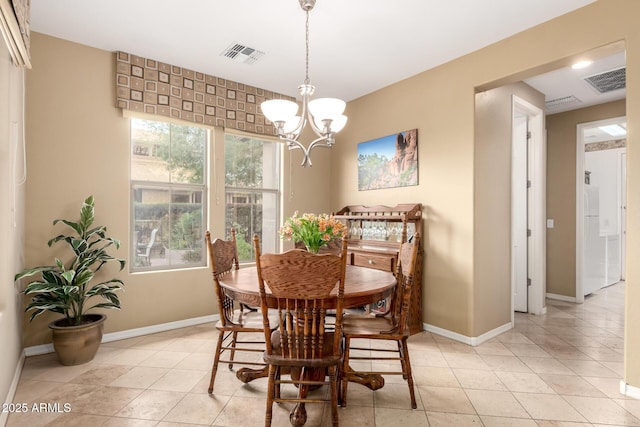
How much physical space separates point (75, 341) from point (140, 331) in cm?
75

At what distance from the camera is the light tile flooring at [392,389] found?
1.96 meters

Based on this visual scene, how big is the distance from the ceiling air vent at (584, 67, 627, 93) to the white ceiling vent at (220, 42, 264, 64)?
357cm

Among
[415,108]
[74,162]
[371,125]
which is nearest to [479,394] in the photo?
[415,108]

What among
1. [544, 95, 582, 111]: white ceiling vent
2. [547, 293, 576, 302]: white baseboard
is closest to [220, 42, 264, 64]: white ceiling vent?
[544, 95, 582, 111]: white ceiling vent

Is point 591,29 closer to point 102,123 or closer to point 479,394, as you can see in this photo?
point 479,394

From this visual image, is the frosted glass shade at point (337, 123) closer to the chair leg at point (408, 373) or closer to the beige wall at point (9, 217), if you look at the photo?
the chair leg at point (408, 373)

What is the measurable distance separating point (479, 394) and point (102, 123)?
3889 mm

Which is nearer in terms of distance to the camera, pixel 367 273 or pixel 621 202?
pixel 367 273

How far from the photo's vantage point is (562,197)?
4.67 m

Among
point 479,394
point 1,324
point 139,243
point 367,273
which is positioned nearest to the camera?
point 1,324

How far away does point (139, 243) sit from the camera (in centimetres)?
342

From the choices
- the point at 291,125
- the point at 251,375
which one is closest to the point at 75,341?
the point at 251,375

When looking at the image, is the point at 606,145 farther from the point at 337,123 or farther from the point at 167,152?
the point at 167,152

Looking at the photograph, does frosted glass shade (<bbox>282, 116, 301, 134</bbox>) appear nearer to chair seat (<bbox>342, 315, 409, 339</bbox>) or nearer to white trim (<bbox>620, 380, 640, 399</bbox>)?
chair seat (<bbox>342, 315, 409, 339</bbox>)
